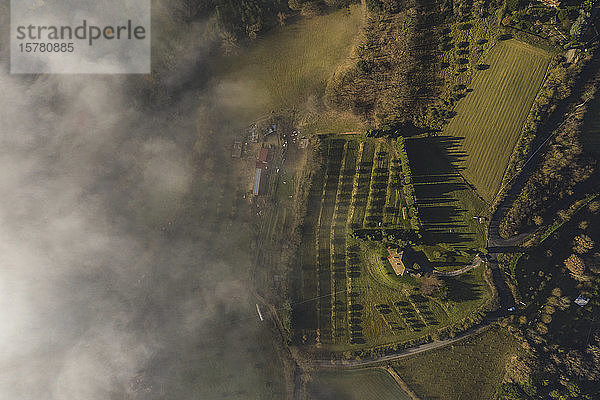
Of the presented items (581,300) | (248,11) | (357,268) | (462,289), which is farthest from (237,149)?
(581,300)

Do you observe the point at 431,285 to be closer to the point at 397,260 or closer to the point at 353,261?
the point at 397,260

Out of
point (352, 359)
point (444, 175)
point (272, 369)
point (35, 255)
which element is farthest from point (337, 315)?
point (35, 255)

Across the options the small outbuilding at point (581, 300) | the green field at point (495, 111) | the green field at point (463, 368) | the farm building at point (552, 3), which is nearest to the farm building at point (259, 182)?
the green field at point (495, 111)

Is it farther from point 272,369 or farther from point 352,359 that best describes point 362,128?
point 272,369

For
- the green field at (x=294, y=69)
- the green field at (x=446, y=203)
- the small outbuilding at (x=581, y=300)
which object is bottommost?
the small outbuilding at (x=581, y=300)

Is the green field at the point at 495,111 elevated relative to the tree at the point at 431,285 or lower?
elevated

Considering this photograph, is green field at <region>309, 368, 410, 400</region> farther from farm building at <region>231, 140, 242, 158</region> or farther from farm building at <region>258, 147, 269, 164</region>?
farm building at <region>231, 140, 242, 158</region>

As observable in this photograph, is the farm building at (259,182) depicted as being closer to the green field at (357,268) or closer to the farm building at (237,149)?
the farm building at (237,149)
